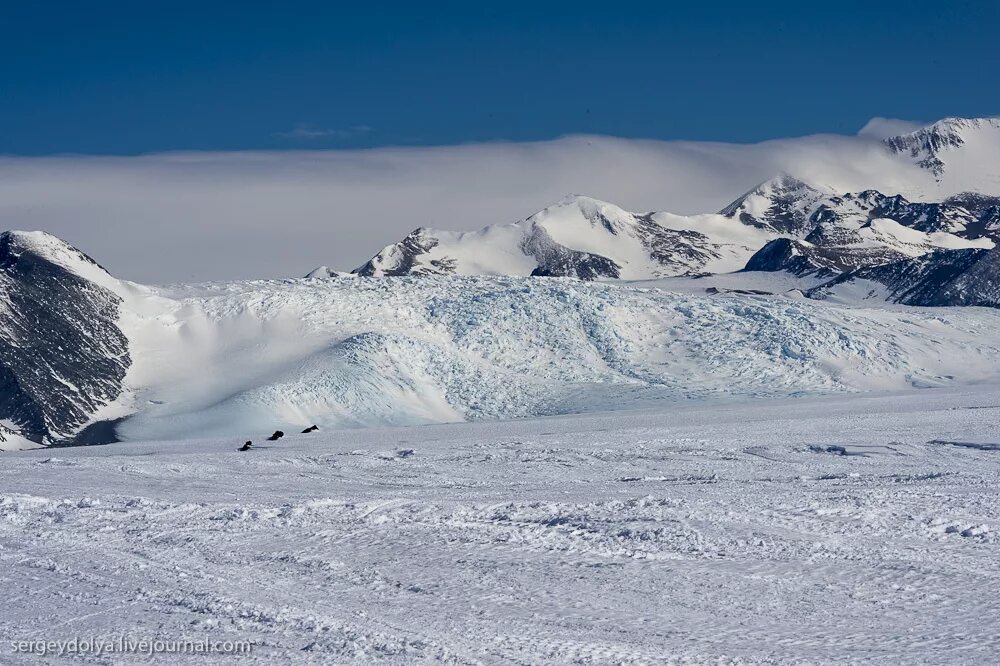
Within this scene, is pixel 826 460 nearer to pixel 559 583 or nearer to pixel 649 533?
pixel 649 533

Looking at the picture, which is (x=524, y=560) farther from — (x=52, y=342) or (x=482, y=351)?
(x=52, y=342)

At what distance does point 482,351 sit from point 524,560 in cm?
4806

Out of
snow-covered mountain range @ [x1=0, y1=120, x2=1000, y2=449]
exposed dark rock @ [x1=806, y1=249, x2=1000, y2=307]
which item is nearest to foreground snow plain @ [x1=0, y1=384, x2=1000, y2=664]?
snow-covered mountain range @ [x1=0, y1=120, x2=1000, y2=449]

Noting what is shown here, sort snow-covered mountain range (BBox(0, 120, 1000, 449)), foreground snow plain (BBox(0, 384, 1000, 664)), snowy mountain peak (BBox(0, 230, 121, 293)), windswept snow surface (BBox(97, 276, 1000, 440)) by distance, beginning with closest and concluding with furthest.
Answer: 1. foreground snow plain (BBox(0, 384, 1000, 664))
2. windswept snow surface (BBox(97, 276, 1000, 440))
3. snow-covered mountain range (BBox(0, 120, 1000, 449))
4. snowy mountain peak (BBox(0, 230, 121, 293))

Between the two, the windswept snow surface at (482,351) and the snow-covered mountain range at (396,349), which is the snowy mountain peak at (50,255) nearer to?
the snow-covered mountain range at (396,349)

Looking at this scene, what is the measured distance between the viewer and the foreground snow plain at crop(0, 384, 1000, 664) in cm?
1063

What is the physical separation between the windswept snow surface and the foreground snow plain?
103 feet

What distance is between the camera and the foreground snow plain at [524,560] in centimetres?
1063

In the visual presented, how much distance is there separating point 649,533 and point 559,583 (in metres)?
2.39

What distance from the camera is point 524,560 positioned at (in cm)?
1355

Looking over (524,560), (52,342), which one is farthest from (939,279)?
(524,560)

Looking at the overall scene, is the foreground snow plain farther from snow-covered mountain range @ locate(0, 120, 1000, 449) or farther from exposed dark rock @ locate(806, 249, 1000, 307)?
exposed dark rock @ locate(806, 249, 1000, 307)

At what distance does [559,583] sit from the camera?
41.2ft

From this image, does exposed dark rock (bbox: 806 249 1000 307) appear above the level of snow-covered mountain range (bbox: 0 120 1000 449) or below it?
above
